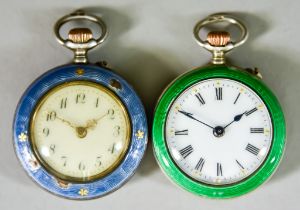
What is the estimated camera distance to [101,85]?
4.88 feet

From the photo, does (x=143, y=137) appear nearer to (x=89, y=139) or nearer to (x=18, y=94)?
(x=89, y=139)

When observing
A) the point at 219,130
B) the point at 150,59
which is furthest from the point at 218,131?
the point at 150,59

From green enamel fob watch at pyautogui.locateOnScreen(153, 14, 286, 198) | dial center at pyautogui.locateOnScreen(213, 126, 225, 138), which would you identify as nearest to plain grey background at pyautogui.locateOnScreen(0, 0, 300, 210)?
green enamel fob watch at pyautogui.locateOnScreen(153, 14, 286, 198)

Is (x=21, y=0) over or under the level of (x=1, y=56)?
over

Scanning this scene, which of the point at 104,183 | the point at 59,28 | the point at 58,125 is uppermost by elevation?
the point at 59,28

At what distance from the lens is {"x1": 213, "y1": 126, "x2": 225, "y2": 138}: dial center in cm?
148

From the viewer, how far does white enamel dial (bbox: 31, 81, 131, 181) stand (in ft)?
4.88

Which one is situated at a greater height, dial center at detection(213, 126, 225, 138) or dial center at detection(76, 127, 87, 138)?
dial center at detection(76, 127, 87, 138)

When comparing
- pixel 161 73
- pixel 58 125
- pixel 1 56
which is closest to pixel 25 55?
pixel 1 56

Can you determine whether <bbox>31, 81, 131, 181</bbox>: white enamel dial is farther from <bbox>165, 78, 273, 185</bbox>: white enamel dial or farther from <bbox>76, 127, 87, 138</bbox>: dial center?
<bbox>165, 78, 273, 185</bbox>: white enamel dial

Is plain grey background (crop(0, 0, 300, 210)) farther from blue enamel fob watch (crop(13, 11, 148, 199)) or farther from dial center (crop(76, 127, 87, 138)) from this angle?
dial center (crop(76, 127, 87, 138))

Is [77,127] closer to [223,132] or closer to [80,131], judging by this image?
[80,131]

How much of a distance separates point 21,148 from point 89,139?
0.55ft

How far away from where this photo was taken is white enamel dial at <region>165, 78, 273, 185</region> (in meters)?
1.49
